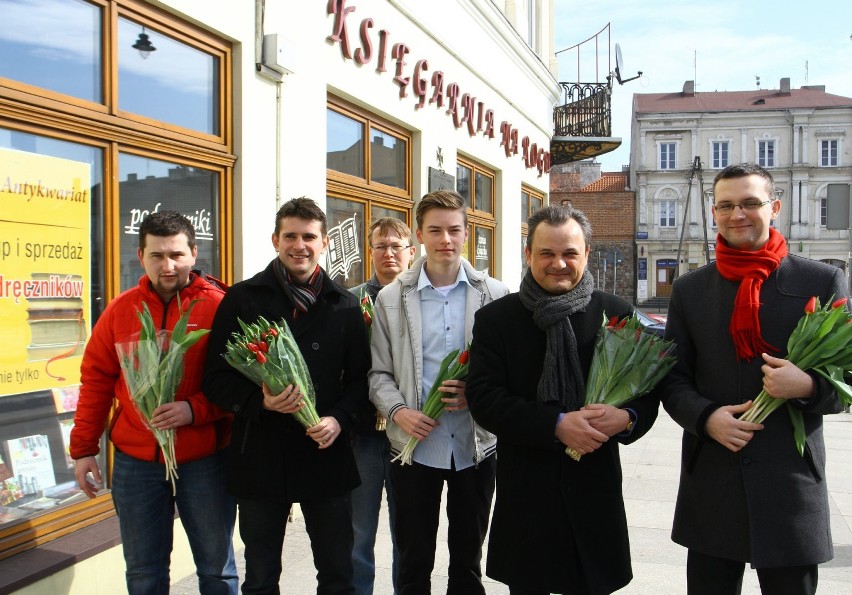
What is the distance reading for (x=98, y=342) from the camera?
3.07m

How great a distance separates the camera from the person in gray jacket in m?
3.17

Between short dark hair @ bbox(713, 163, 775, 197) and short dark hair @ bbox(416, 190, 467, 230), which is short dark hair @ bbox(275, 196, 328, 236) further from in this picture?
short dark hair @ bbox(713, 163, 775, 197)

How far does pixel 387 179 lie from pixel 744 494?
5.42 m

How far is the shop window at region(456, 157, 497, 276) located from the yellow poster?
599 cm

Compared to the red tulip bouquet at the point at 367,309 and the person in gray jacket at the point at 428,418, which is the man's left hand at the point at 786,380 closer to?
the person in gray jacket at the point at 428,418

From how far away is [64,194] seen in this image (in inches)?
148

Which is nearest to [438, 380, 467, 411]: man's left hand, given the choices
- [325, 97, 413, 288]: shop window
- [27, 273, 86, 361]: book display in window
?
[27, 273, 86, 361]: book display in window

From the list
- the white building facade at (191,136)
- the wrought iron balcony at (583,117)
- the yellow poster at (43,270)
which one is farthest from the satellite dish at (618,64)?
the yellow poster at (43,270)

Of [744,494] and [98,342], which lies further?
[98,342]

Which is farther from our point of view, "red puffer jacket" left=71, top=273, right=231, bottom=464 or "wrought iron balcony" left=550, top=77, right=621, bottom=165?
"wrought iron balcony" left=550, top=77, right=621, bottom=165

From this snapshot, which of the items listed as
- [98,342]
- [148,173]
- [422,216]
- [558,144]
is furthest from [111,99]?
[558,144]

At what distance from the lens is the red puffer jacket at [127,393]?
3057mm

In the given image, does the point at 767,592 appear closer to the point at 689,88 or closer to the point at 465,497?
the point at 465,497

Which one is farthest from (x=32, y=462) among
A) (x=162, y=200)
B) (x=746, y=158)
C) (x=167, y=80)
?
(x=746, y=158)
